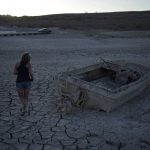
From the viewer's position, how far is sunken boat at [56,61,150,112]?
7.08 m

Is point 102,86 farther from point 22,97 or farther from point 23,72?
point 23,72

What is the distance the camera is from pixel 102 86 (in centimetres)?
819

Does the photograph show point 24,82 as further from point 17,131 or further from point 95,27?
point 95,27

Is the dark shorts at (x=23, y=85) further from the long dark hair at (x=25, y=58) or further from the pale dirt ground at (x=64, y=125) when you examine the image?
the pale dirt ground at (x=64, y=125)

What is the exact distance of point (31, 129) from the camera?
616 centimetres

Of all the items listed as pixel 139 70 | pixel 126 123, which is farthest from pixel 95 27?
pixel 126 123

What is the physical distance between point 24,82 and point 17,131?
1.27 metres

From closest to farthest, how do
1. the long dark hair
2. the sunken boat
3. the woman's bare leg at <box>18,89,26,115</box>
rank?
the long dark hair → the woman's bare leg at <box>18,89,26,115</box> → the sunken boat

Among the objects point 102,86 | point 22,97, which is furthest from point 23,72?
point 102,86

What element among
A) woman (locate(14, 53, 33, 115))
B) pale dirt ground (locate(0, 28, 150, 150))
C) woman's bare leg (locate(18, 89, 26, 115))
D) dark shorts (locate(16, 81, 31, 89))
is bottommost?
pale dirt ground (locate(0, 28, 150, 150))

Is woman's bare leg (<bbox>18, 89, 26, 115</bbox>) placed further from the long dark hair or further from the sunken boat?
the sunken boat

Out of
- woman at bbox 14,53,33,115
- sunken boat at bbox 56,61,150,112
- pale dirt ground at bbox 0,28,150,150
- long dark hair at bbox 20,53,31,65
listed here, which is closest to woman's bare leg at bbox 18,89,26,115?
woman at bbox 14,53,33,115

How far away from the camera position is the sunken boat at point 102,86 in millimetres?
7078

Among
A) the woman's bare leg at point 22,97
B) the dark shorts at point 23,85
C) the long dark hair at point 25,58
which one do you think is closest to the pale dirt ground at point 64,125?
the woman's bare leg at point 22,97
